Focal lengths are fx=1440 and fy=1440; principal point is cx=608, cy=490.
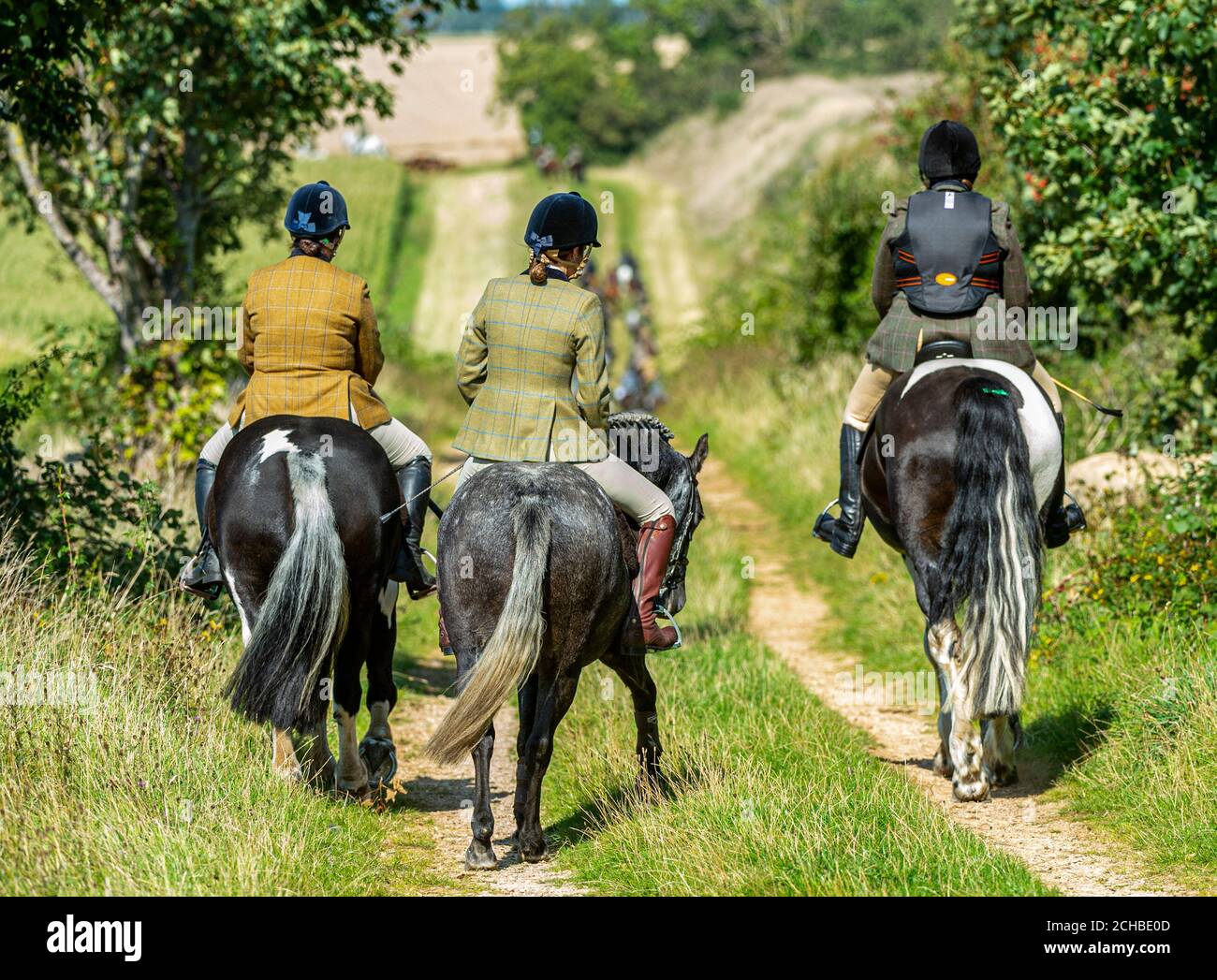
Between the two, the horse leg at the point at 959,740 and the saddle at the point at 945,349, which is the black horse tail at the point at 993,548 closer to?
the horse leg at the point at 959,740

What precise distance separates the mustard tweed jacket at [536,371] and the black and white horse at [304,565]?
68 cm

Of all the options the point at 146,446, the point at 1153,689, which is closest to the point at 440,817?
the point at 1153,689

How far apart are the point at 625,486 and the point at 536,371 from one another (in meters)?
0.66

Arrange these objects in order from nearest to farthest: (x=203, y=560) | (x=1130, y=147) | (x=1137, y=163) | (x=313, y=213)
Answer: (x=313, y=213)
(x=203, y=560)
(x=1130, y=147)
(x=1137, y=163)

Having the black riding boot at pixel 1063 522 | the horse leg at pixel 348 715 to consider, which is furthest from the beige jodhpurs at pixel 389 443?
the black riding boot at pixel 1063 522

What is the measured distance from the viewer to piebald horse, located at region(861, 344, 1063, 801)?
6.61m

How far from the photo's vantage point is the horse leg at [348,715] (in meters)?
6.97

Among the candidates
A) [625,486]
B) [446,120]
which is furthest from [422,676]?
[446,120]

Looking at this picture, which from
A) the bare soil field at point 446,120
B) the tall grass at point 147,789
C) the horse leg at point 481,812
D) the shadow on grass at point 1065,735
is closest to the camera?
the tall grass at point 147,789

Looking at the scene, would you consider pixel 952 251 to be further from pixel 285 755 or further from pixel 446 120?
pixel 446 120

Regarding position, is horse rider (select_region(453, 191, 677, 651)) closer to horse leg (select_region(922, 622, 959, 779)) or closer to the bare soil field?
horse leg (select_region(922, 622, 959, 779))

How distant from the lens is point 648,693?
6855mm

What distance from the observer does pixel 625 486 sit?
6.37 metres
